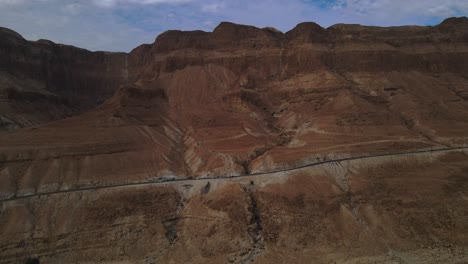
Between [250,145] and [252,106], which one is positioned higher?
[252,106]

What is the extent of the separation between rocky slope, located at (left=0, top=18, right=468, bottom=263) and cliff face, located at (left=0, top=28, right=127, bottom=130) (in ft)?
1.39

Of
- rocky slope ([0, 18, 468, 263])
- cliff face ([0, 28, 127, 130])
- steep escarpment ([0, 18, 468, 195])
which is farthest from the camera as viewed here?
cliff face ([0, 28, 127, 130])

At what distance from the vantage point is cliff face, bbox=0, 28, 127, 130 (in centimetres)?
7381

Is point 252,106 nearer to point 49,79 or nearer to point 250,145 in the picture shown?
point 250,145

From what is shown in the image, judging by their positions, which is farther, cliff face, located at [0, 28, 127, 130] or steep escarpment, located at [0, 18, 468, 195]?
→ cliff face, located at [0, 28, 127, 130]

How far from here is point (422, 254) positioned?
3638cm

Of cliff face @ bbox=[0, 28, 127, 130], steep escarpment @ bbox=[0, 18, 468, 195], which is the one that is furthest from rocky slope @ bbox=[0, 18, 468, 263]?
cliff face @ bbox=[0, 28, 127, 130]

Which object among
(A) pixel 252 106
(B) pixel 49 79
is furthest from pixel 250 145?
(B) pixel 49 79

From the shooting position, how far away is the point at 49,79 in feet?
304

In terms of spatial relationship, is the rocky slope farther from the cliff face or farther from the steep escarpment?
the cliff face

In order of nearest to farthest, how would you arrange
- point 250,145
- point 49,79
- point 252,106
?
point 250,145
point 252,106
point 49,79

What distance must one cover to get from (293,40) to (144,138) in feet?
114

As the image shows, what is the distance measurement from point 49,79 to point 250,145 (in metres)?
57.3

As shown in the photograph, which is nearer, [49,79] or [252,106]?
[252,106]
